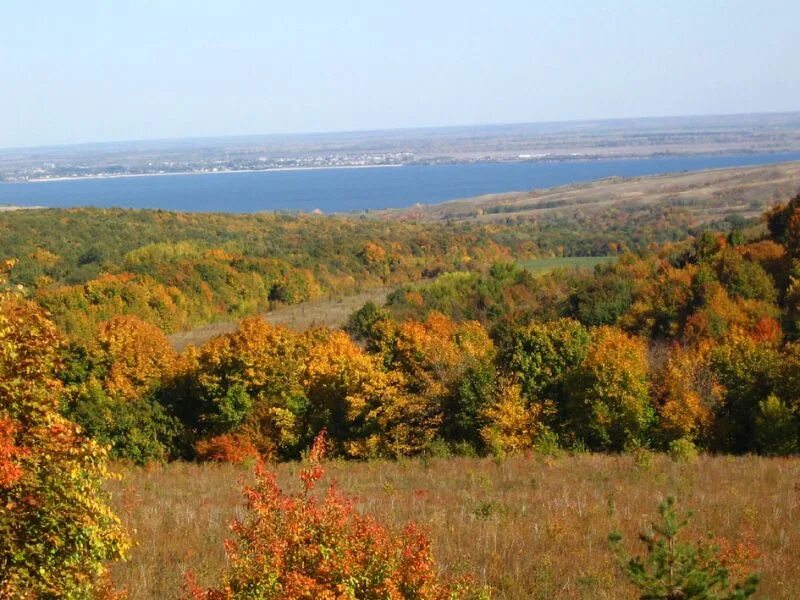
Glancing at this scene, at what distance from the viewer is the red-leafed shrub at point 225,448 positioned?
100.0 feet

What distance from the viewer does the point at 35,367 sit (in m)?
8.40

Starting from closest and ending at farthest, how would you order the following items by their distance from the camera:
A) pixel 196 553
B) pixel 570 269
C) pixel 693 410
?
pixel 196 553 < pixel 693 410 < pixel 570 269

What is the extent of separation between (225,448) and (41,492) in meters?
23.2

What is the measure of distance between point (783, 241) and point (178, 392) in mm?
33563

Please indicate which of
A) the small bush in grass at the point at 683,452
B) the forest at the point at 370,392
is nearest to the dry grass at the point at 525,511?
the small bush in grass at the point at 683,452

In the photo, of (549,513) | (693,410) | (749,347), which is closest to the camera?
(549,513)

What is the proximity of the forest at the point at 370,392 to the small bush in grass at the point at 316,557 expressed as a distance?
2 cm

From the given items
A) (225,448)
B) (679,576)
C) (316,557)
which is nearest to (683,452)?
(225,448)

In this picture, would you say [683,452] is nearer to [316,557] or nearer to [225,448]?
[225,448]

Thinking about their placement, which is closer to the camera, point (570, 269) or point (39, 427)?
point (39, 427)

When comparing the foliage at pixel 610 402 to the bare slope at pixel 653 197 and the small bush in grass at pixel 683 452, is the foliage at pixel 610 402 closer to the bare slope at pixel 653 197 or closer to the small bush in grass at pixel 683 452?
the small bush in grass at pixel 683 452

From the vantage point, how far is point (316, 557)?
7293 millimetres

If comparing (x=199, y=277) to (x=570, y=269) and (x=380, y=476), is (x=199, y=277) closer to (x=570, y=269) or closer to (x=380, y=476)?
(x=570, y=269)

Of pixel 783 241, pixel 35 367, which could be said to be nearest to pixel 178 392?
pixel 35 367
